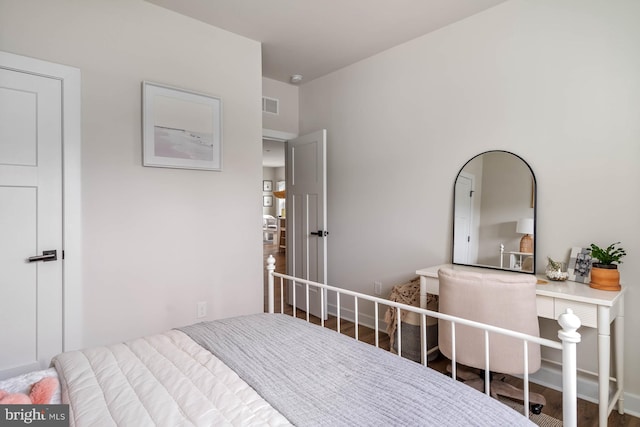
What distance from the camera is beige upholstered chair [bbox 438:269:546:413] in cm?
174

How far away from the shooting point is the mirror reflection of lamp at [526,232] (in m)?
2.26

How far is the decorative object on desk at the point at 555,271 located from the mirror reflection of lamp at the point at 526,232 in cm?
17

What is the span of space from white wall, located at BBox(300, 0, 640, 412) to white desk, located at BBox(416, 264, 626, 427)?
0.10 metres

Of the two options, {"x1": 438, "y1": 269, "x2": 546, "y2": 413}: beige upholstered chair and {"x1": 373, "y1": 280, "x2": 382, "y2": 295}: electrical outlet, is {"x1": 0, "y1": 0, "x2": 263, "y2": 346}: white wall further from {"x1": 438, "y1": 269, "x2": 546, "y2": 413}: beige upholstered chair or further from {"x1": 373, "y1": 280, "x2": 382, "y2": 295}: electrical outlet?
{"x1": 438, "y1": 269, "x2": 546, "y2": 413}: beige upholstered chair

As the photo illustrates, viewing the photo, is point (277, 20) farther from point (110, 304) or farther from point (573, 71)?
point (110, 304)

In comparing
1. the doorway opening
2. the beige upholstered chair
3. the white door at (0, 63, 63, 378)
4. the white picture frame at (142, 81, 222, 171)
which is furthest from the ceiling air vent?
the doorway opening

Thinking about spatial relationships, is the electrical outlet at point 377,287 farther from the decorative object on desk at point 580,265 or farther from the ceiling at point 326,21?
the ceiling at point 326,21

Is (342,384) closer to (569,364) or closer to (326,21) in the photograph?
(569,364)

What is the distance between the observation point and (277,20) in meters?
2.54

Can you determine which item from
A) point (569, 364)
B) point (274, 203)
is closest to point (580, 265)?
point (569, 364)

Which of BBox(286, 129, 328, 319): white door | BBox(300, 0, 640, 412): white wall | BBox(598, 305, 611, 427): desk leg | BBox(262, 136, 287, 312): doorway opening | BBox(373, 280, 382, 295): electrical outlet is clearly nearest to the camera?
BBox(598, 305, 611, 427): desk leg

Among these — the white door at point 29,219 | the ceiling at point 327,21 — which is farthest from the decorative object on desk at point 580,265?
the white door at point 29,219

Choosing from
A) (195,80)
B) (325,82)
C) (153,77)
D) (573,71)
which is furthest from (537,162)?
(153,77)

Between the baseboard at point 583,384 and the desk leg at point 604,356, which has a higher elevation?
the desk leg at point 604,356
